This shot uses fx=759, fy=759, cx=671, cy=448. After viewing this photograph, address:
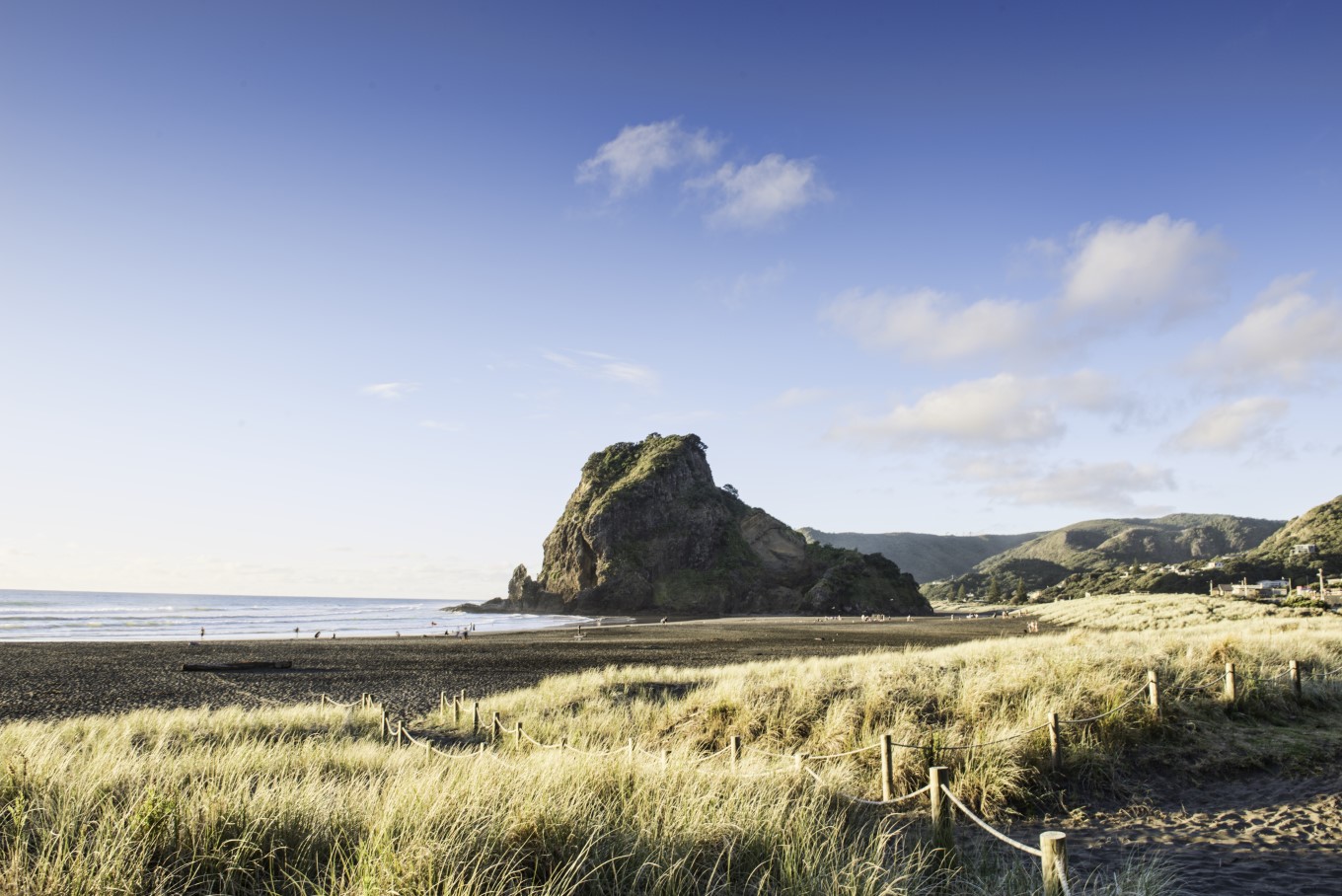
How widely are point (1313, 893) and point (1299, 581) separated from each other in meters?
105

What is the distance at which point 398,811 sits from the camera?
180 inches

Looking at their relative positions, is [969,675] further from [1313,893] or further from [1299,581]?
[1299,581]

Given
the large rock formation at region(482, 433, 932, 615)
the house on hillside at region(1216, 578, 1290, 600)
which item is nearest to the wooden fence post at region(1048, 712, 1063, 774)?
the house on hillside at region(1216, 578, 1290, 600)

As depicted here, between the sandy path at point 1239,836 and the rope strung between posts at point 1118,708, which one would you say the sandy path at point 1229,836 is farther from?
the rope strung between posts at point 1118,708

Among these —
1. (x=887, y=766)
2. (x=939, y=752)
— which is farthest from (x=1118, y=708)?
(x=887, y=766)

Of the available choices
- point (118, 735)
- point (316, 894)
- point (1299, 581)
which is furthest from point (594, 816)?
point (1299, 581)

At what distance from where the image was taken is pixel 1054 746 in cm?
874

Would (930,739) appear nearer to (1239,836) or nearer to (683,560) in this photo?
(1239,836)

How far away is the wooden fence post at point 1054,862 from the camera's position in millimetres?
4074

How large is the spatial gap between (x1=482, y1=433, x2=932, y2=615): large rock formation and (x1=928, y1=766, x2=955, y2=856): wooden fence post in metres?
86.1

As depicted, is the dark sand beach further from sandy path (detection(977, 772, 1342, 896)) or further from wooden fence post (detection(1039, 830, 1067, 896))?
wooden fence post (detection(1039, 830, 1067, 896))

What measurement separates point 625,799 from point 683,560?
96.9 meters

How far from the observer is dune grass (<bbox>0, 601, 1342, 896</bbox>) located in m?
4.10

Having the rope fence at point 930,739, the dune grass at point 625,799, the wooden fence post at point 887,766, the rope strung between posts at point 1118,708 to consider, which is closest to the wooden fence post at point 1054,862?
the dune grass at point 625,799
